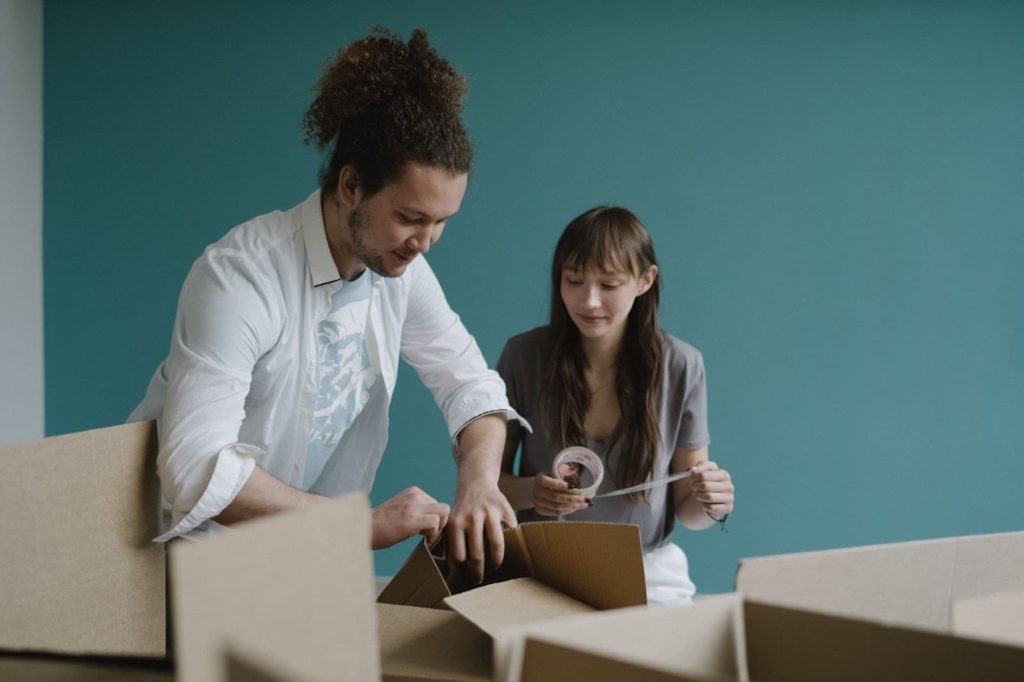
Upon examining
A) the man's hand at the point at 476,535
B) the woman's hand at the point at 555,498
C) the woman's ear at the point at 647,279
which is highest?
the woman's ear at the point at 647,279

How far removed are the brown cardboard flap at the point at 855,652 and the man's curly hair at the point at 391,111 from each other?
3.01ft

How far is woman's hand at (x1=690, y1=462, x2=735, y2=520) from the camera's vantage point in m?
1.73

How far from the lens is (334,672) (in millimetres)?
557

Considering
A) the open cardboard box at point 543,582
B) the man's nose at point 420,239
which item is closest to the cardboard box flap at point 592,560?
the open cardboard box at point 543,582

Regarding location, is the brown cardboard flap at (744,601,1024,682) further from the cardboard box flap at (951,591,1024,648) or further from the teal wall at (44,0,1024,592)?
the teal wall at (44,0,1024,592)

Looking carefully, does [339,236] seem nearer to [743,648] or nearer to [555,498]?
[555,498]

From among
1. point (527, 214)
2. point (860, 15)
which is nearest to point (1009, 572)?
point (527, 214)

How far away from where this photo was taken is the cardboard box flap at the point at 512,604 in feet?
2.73

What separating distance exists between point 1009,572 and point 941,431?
248 centimetres

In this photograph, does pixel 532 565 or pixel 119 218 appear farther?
pixel 119 218

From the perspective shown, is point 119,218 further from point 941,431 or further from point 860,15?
point 941,431

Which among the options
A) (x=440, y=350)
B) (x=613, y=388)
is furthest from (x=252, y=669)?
(x=613, y=388)

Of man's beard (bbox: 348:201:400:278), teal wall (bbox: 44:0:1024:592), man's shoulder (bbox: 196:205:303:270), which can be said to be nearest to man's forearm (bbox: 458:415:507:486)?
man's beard (bbox: 348:201:400:278)

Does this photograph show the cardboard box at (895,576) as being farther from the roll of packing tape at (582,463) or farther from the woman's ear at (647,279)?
the woman's ear at (647,279)
